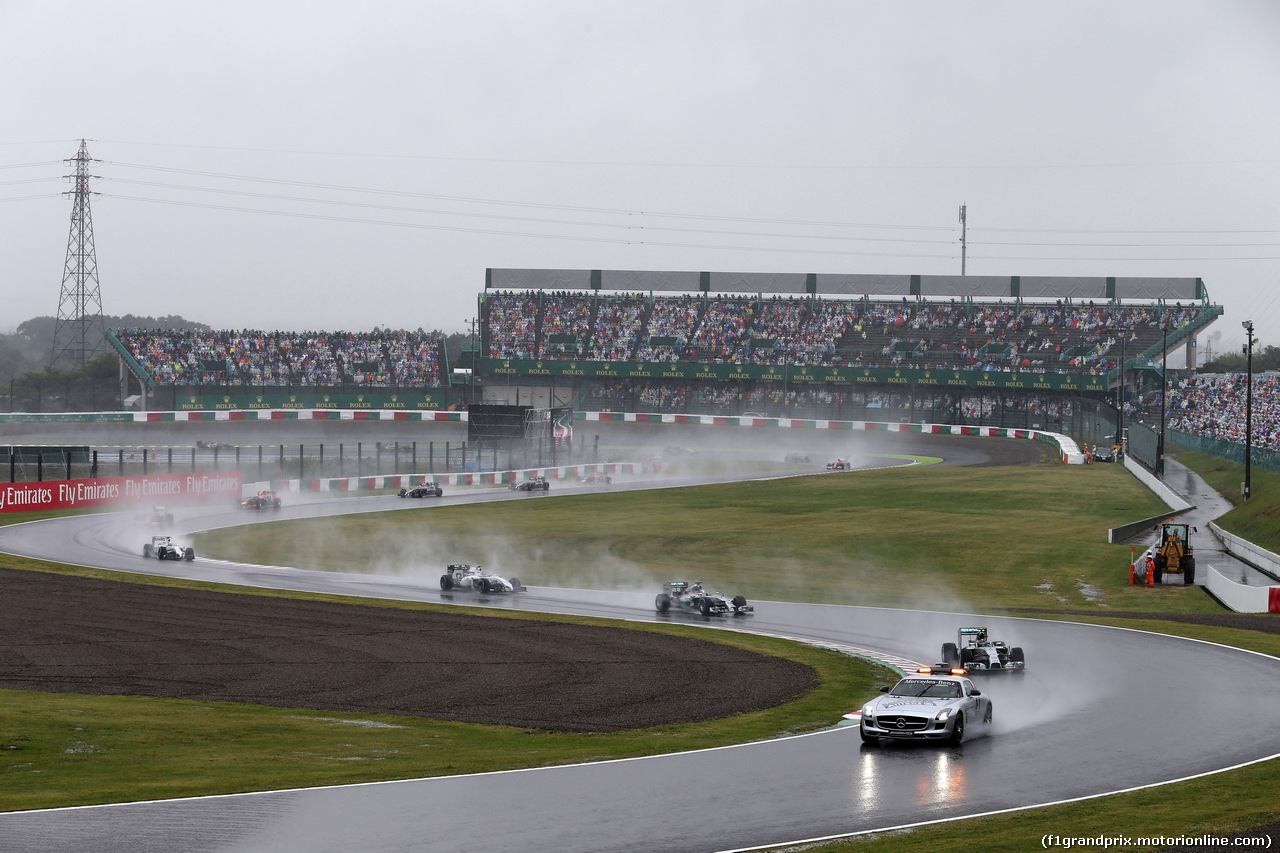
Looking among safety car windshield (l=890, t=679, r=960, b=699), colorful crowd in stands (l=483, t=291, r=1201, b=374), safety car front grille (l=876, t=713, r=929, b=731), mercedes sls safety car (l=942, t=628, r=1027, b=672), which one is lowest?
mercedes sls safety car (l=942, t=628, r=1027, b=672)

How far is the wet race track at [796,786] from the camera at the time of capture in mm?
12836

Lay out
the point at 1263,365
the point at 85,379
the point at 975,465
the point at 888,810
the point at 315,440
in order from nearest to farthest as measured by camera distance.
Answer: the point at 888,810 → the point at 975,465 → the point at 315,440 → the point at 85,379 → the point at 1263,365

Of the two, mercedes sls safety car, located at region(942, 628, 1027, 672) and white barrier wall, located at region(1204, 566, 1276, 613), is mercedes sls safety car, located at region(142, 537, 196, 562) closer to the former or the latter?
mercedes sls safety car, located at region(942, 628, 1027, 672)

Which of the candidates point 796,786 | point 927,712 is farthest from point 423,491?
point 796,786

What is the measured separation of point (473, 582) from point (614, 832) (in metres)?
23.5

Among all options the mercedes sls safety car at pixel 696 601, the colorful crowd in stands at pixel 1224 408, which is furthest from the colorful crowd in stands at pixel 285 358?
the mercedes sls safety car at pixel 696 601

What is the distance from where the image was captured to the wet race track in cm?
1284

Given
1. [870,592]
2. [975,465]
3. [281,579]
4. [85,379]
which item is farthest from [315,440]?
[870,592]

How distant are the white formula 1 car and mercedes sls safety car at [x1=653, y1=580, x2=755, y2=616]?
507 centimetres

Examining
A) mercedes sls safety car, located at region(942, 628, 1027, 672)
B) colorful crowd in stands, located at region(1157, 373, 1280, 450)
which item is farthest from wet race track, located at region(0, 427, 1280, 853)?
colorful crowd in stands, located at region(1157, 373, 1280, 450)

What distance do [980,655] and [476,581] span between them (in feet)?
54.1

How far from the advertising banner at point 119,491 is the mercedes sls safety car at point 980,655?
44.5 m

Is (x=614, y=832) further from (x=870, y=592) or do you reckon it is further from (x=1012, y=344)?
(x=1012, y=344)

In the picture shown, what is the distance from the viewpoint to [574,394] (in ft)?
345
